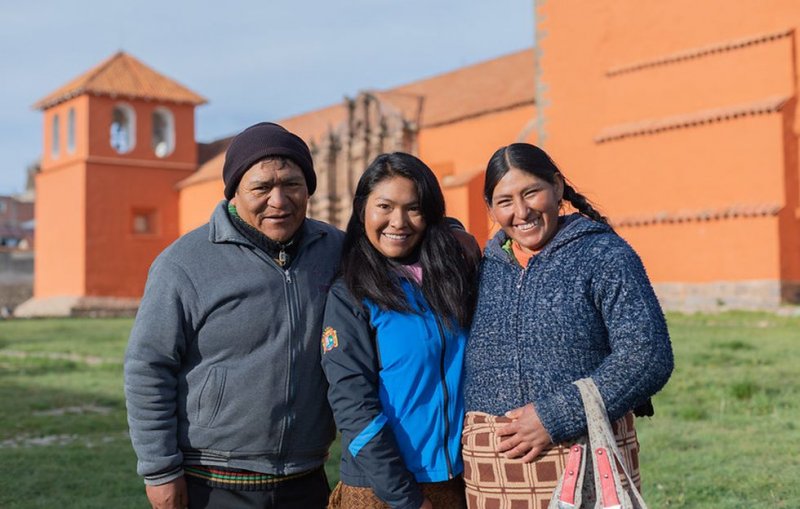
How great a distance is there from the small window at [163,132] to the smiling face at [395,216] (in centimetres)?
3291

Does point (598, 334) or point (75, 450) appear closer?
point (598, 334)

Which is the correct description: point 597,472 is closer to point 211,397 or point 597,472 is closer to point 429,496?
point 429,496

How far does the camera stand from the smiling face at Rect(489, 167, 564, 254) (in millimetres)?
2574

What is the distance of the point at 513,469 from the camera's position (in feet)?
8.04

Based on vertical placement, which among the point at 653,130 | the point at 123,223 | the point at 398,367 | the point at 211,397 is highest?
the point at 653,130

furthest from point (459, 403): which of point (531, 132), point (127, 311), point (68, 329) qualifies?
point (127, 311)

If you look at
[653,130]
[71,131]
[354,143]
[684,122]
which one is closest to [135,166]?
[71,131]

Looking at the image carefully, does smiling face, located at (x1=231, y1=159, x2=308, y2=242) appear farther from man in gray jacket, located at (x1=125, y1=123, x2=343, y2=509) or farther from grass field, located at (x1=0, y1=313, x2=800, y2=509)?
grass field, located at (x1=0, y1=313, x2=800, y2=509)

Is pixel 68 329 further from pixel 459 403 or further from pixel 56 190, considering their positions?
pixel 459 403

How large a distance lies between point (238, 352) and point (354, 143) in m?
26.3

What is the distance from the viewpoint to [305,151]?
2877 mm

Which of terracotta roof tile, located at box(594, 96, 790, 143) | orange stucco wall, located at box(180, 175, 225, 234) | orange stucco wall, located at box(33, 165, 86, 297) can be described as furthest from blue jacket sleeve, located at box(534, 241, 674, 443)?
orange stucco wall, located at box(33, 165, 86, 297)

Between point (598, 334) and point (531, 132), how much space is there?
63.9ft

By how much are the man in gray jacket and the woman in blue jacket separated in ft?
0.61
